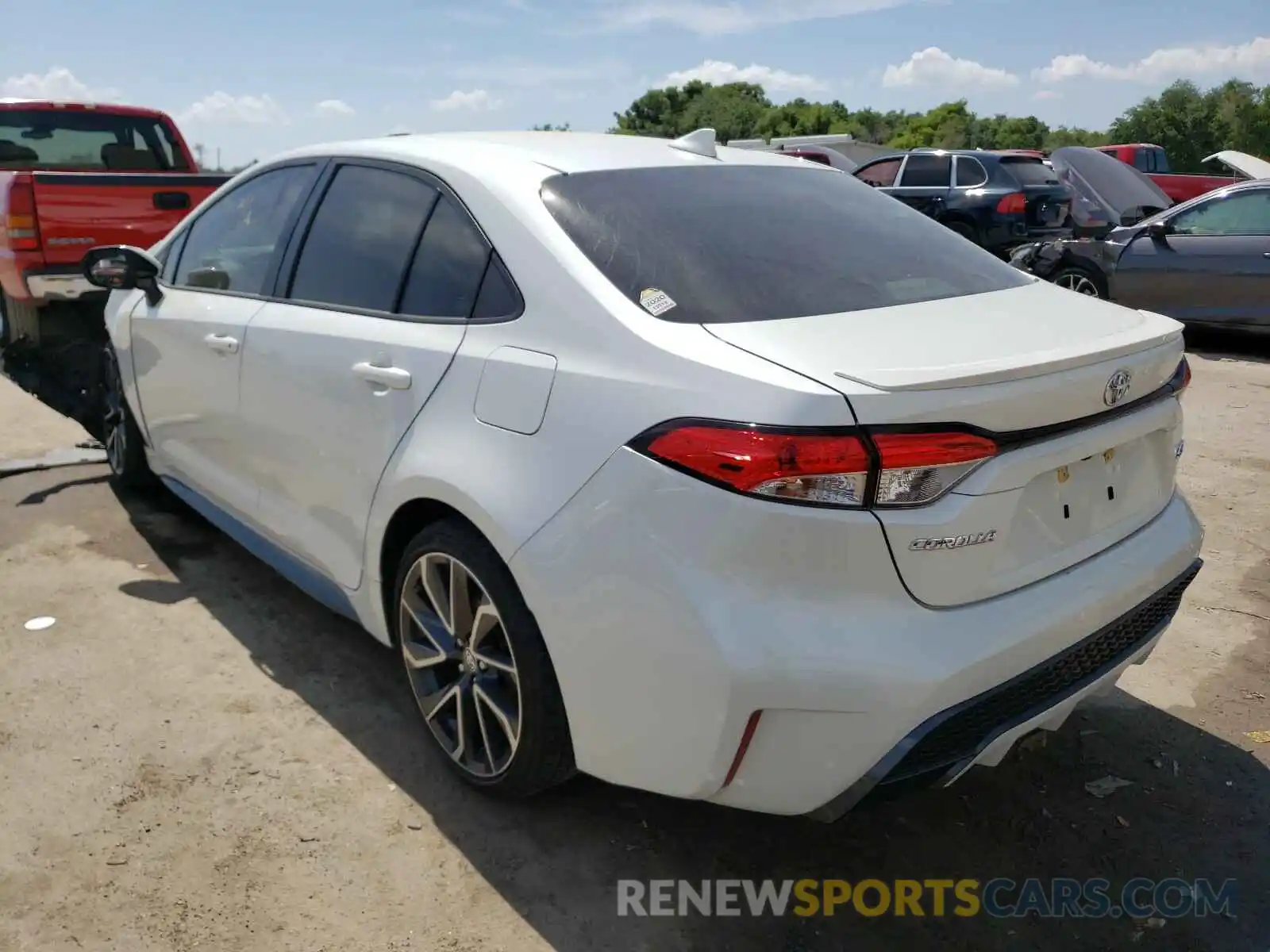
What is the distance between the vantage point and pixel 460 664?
280 centimetres

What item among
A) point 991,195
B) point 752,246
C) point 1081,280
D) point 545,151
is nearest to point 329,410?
point 545,151

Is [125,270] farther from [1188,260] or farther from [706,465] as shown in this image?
[1188,260]

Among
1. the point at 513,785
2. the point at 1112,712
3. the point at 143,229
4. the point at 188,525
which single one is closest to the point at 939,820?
the point at 1112,712

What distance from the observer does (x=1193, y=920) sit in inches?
96.5

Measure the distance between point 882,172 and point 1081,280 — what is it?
5.97 m

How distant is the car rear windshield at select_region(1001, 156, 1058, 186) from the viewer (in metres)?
13.5

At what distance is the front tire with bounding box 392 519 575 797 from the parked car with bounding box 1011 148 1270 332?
8.22m

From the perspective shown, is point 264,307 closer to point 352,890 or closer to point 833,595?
point 352,890

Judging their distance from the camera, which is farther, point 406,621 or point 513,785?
point 406,621

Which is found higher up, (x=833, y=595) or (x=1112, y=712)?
(x=833, y=595)

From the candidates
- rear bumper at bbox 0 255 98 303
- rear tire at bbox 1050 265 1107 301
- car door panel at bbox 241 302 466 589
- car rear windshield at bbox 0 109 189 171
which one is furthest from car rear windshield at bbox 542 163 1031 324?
rear tire at bbox 1050 265 1107 301

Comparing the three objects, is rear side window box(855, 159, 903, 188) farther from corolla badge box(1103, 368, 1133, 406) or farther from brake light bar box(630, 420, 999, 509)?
brake light bar box(630, 420, 999, 509)

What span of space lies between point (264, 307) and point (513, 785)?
71.8 inches

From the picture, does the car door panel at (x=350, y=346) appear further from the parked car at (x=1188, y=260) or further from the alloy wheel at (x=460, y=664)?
the parked car at (x=1188, y=260)
